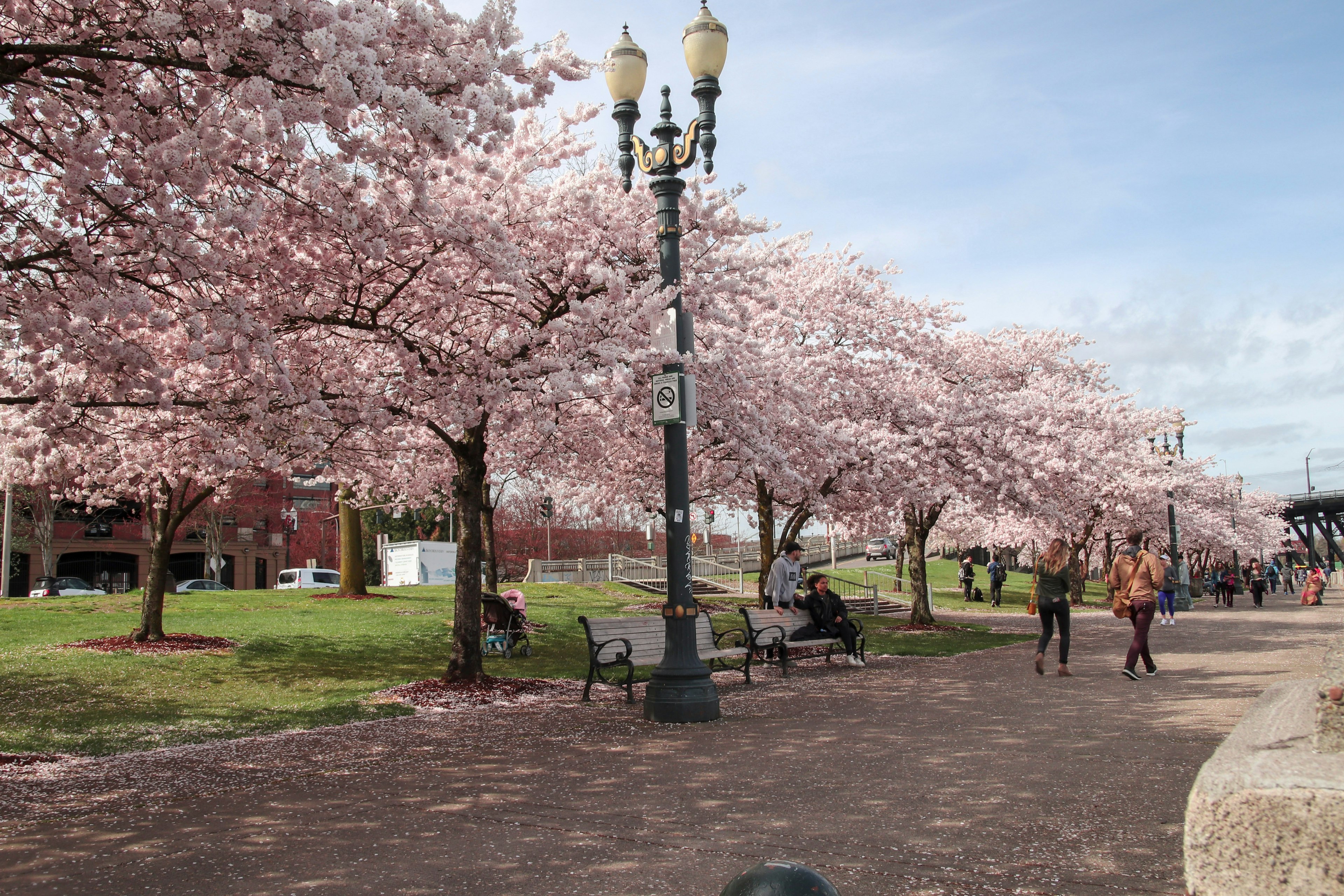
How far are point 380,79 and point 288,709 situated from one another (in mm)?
6930

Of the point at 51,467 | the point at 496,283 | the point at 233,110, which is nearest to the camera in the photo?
the point at 233,110

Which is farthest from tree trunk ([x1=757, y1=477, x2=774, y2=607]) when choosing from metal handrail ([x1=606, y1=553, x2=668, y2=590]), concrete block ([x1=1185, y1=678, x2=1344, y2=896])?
metal handrail ([x1=606, y1=553, x2=668, y2=590])

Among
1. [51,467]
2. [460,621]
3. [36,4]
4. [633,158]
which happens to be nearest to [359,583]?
[51,467]

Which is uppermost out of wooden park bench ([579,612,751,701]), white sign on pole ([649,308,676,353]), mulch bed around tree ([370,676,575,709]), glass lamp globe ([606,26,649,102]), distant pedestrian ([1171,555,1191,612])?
glass lamp globe ([606,26,649,102])

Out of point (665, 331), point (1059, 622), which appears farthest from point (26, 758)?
point (1059, 622)

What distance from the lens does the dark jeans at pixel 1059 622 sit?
11.9m

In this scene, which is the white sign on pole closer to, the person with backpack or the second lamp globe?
the second lamp globe

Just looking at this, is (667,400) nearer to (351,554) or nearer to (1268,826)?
(1268,826)

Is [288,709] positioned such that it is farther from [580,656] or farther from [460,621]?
[580,656]

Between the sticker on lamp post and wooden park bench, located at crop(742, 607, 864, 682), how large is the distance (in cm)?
434

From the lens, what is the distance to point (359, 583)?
86.4ft

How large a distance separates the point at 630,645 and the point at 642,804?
521cm

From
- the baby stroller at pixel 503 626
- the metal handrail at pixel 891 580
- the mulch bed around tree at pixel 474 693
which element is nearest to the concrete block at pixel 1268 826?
the mulch bed around tree at pixel 474 693

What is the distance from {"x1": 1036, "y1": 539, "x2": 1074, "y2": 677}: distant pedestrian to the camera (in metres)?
11.9
